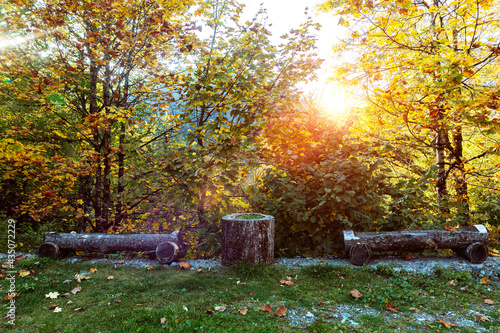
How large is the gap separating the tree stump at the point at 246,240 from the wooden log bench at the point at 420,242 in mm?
1623

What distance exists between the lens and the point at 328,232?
5.36m

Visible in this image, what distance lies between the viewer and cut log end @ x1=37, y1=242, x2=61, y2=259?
213 inches

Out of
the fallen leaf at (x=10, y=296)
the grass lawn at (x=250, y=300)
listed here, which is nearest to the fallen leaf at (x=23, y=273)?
the grass lawn at (x=250, y=300)

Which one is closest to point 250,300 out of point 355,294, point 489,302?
point 355,294

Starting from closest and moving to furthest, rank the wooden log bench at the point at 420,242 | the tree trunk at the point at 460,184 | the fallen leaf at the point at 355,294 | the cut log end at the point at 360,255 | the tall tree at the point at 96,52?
1. the fallen leaf at the point at 355,294
2. the wooden log bench at the point at 420,242
3. the cut log end at the point at 360,255
4. the tall tree at the point at 96,52
5. the tree trunk at the point at 460,184

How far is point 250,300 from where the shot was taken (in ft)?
11.3

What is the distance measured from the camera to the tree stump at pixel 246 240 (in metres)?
4.61

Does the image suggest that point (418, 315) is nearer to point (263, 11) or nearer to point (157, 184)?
point (157, 184)

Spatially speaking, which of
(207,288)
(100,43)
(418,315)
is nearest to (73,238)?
(207,288)

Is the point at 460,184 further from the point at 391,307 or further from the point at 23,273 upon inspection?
the point at 23,273

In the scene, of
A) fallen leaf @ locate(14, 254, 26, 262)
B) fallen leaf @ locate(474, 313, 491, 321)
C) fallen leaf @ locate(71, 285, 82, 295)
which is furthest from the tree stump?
fallen leaf @ locate(14, 254, 26, 262)

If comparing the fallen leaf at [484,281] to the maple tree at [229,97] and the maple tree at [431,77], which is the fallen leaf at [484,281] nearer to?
the maple tree at [431,77]

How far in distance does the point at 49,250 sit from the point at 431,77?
412 inches

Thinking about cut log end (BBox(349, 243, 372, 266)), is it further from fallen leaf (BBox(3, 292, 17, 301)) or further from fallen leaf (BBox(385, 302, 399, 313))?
fallen leaf (BBox(3, 292, 17, 301))
